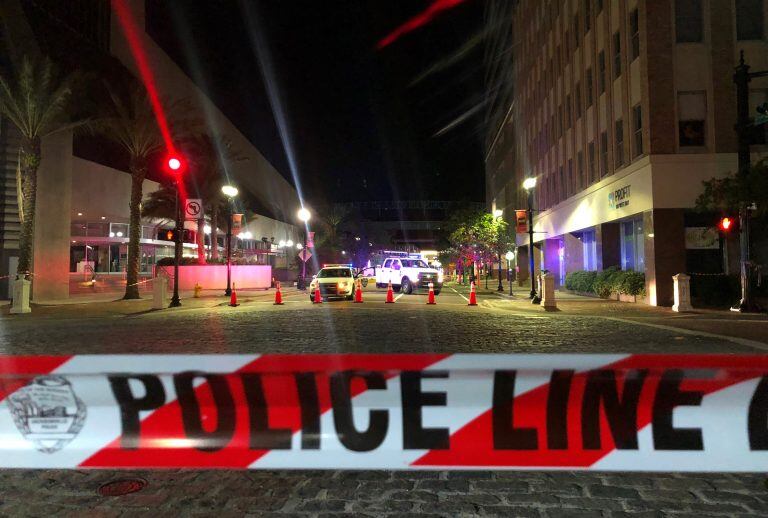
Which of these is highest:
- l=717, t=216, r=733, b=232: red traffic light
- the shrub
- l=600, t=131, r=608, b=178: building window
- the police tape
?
l=600, t=131, r=608, b=178: building window

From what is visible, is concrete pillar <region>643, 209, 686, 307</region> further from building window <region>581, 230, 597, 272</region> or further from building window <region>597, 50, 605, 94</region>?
building window <region>597, 50, 605, 94</region>

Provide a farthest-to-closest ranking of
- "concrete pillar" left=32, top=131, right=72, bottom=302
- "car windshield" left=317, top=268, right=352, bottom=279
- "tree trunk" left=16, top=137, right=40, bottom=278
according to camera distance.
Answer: "car windshield" left=317, top=268, right=352, bottom=279, "concrete pillar" left=32, top=131, right=72, bottom=302, "tree trunk" left=16, top=137, right=40, bottom=278

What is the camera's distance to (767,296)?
1706 centimetres

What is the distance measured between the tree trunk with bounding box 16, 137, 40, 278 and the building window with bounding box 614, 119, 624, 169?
21.7m

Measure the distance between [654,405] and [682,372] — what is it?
336 mm

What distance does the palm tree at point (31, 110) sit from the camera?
63.9 feet

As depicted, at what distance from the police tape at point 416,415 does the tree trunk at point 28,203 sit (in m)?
18.7

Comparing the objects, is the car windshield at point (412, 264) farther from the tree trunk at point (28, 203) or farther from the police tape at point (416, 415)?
the police tape at point (416, 415)

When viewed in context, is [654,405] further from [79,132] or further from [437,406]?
[79,132]

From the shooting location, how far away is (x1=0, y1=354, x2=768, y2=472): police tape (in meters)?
3.94

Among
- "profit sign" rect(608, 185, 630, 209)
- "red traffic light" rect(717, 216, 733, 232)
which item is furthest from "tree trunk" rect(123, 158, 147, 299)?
"red traffic light" rect(717, 216, 733, 232)

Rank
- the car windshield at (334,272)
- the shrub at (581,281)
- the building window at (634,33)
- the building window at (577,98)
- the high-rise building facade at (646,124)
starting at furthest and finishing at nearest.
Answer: the building window at (577,98) < the shrub at (581,281) < the car windshield at (334,272) < the building window at (634,33) < the high-rise building facade at (646,124)

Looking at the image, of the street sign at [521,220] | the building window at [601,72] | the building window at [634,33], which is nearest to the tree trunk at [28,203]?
the street sign at [521,220]

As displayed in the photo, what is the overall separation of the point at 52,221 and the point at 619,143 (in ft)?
74.8
